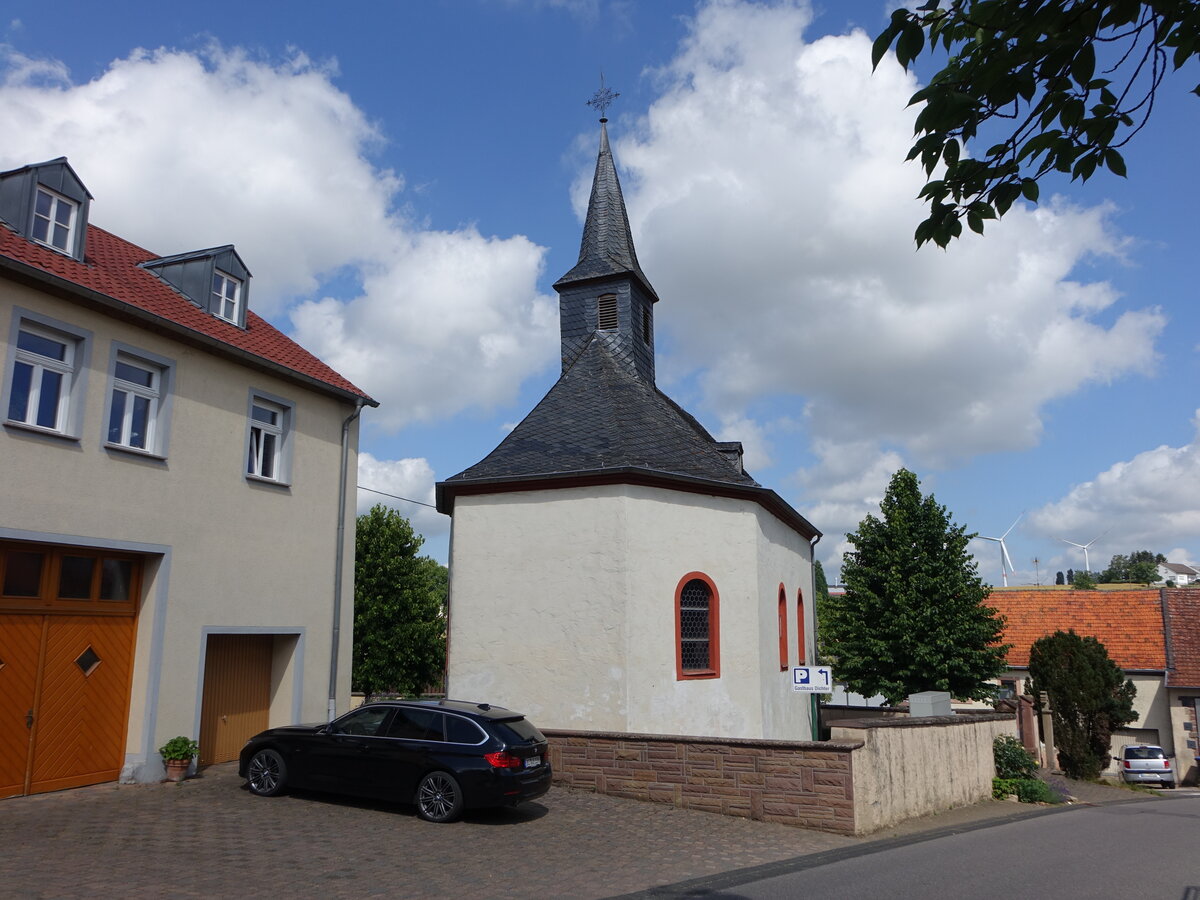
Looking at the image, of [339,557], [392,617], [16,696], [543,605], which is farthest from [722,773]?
[392,617]

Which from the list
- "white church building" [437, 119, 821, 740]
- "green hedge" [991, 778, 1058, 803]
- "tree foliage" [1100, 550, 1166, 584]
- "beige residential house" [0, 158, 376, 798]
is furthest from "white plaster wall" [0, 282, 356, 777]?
"tree foliage" [1100, 550, 1166, 584]

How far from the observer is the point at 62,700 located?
11.8 m

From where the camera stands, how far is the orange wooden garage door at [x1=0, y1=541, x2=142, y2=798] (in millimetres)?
11258

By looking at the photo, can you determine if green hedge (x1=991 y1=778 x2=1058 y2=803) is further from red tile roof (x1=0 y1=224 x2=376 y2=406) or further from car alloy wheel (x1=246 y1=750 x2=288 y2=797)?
red tile roof (x1=0 y1=224 x2=376 y2=406)

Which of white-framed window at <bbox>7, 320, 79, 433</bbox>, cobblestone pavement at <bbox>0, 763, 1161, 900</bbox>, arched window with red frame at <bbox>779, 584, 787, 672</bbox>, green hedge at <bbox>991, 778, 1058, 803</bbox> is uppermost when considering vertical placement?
white-framed window at <bbox>7, 320, 79, 433</bbox>

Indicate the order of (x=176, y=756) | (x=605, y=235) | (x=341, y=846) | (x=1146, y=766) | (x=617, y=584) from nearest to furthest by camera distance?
(x=341, y=846) → (x=176, y=756) → (x=617, y=584) → (x=605, y=235) → (x=1146, y=766)

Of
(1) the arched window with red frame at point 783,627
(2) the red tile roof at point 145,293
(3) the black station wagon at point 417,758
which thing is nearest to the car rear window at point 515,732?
(3) the black station wagon at point 417,758

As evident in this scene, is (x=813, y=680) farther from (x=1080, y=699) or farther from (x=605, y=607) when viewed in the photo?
(x=1080, y=699)

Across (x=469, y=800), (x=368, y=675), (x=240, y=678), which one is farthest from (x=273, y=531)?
(x=368, y=675)

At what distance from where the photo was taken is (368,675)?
101 ft

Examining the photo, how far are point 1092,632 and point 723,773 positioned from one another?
107 ft

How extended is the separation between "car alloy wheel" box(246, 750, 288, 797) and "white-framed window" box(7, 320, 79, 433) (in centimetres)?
513

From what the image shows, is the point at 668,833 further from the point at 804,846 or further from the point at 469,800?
the point at 469,800

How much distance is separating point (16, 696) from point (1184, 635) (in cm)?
4000
